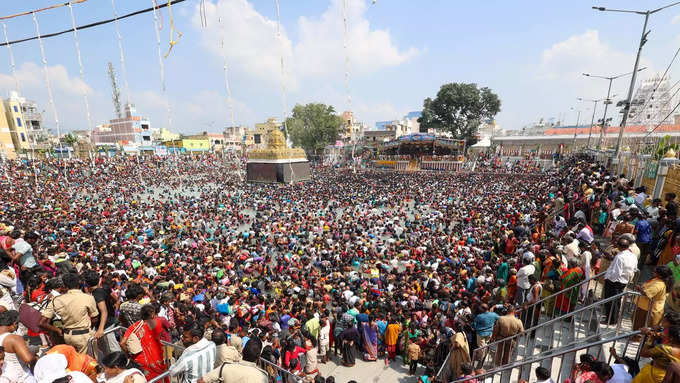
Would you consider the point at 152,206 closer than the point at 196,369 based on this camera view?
No

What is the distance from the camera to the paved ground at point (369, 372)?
19.6 ft

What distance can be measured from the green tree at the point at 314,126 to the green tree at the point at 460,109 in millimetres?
16151

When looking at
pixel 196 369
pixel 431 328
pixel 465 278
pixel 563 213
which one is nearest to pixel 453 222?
pixel 563 213

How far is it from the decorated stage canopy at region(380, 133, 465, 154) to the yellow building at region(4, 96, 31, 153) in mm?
52592

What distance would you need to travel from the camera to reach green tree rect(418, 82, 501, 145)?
46.6m

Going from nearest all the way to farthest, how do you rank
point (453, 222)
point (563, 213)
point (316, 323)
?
point (316, 323)
point (563, 213)
point (453, 222)

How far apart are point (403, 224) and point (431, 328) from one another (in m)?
11.1

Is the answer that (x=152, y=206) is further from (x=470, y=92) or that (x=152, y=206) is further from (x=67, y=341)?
(x=470, y=92)

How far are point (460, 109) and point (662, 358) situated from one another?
50.0 metres

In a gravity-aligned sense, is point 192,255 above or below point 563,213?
below

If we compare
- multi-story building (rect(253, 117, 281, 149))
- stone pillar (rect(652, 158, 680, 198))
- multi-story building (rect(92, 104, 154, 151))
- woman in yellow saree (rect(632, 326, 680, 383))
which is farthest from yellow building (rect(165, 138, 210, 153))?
woman in yellow saree (rect(632, 326, 680, 383))

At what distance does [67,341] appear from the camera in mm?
3854

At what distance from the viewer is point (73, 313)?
3840mm

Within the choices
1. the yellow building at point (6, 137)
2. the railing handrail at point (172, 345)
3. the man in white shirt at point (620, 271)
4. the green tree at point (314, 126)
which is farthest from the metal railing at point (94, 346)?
the yellow building at point (6, 137)
